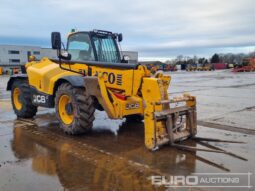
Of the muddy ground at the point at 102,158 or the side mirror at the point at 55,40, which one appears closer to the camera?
the muddy ground at the point at 102,158

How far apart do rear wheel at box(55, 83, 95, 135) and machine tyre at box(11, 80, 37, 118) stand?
2325 mm

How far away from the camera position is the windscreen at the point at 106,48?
7504 mm

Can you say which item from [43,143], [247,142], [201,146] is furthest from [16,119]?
[247,142]

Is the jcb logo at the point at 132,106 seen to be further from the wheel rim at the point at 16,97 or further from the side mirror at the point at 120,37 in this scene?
the wheel rim at the point at 16,97

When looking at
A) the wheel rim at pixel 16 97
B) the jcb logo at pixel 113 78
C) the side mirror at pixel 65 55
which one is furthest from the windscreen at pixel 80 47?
the wheel rim at pixel 16 97

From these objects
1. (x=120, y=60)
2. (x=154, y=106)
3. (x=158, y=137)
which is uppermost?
(x=120, y=60)

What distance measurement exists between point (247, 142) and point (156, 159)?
7.68 feet

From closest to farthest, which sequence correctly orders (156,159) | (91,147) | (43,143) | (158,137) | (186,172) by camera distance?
1. (186,172)
2. (156,159)
3. (158,137)
4. (91,147)
5. (43,143)

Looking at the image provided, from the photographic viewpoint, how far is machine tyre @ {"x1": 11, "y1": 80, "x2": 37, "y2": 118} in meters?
9.17

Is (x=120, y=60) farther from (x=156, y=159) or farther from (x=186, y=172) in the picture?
(x=186, y=172)

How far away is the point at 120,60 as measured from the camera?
8.19 m

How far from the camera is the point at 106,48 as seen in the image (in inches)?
306

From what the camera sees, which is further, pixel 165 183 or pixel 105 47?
pixel 105 47
